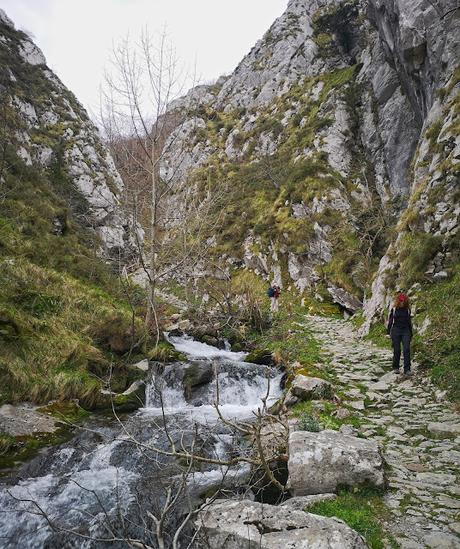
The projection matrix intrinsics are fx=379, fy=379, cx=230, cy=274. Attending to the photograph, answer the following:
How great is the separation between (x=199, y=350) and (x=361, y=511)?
467 inches

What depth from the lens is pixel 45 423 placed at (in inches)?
313

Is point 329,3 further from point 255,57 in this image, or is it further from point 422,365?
point 422,365

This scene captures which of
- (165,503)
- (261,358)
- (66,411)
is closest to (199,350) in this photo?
(261,358)

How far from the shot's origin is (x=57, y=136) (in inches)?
1312

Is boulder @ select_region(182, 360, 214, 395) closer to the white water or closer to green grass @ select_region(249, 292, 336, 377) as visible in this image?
the white water

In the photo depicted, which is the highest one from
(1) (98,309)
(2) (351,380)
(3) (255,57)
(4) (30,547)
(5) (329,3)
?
(5) (329,3)

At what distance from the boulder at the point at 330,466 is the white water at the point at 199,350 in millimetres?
9093


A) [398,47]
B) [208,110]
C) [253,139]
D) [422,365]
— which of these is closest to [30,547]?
[422,365]

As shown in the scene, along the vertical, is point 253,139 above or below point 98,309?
above

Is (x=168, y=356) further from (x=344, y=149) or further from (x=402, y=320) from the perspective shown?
(x=344, y=149)

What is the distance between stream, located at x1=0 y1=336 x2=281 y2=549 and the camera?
487 centimetres

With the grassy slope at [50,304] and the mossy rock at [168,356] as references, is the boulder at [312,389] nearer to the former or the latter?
the grassy slope at [50,304]

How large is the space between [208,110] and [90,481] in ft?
201

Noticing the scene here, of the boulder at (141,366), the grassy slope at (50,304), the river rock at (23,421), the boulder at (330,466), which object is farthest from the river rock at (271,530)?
the boulder at (141,366)
